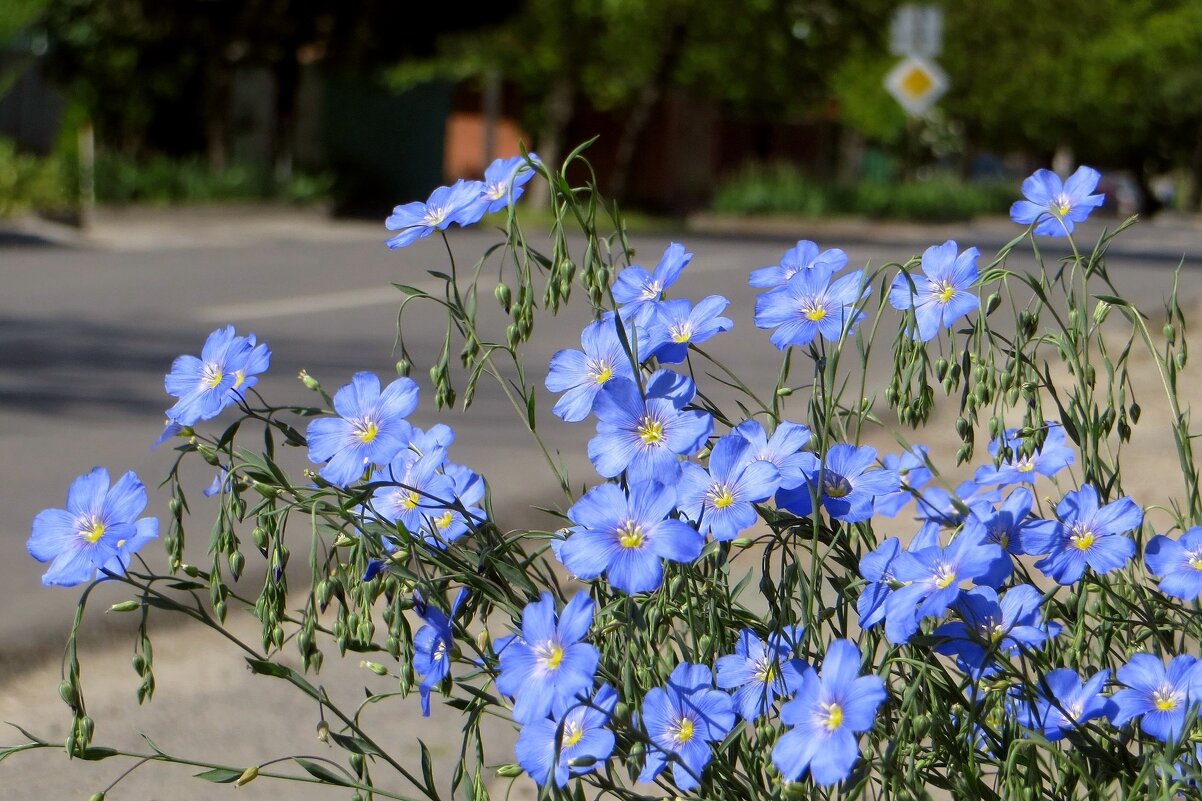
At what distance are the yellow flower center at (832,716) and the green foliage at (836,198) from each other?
27.9 meters

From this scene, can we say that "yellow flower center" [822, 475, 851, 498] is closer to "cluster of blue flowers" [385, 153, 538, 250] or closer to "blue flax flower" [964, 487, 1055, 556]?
"blue flax flower" [964, 487, 1055, 556]

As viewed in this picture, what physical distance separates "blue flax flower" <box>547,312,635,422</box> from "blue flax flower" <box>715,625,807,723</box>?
0.89 ft

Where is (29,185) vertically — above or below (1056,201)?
above

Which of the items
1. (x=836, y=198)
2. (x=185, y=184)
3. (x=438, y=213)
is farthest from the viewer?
(x=836, y=198)

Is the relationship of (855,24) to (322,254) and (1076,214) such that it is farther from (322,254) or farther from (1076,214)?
(1076,214)

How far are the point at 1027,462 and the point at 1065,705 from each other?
11.6 inches

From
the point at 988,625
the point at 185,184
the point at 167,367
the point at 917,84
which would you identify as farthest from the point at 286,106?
the point at 988,625

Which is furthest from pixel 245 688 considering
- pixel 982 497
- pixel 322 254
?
pixel 322 254

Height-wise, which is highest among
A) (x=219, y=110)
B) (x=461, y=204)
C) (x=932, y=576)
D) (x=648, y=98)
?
(x=648, y=98)

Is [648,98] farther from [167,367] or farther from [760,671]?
[760,671]

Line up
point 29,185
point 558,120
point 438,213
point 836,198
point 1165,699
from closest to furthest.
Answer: point 1165,699 → point 438,213 → point 29,185 → point 558,120 → point 836,198

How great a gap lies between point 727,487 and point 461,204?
43 cm

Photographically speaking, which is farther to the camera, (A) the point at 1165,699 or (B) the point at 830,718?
(A) the point at 1165,699

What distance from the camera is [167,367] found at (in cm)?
823
